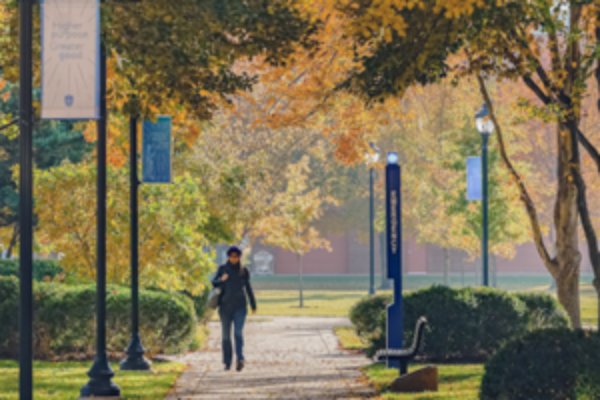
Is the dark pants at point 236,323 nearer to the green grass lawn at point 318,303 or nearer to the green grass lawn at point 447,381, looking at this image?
the green grass lawn at point 447,381

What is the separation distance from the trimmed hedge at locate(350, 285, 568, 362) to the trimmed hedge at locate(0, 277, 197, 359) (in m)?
3.68

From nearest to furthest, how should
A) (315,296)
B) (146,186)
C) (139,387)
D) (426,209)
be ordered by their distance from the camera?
1. (139,387)
2. (146,186)
3. (426,209)
4. (315,296)

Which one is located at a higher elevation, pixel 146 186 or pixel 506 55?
pixel 506 55

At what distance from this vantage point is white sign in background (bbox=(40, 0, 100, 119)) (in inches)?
288

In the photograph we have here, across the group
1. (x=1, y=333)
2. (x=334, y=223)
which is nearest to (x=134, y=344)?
(x=1, y=333)

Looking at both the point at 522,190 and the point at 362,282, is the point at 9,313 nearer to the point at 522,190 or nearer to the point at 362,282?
the point at 522,190

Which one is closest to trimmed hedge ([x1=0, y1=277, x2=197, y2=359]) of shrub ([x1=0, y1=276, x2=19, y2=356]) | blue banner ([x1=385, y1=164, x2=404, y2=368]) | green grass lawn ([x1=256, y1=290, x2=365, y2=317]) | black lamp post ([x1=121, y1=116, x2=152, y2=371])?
shrub ([x1=0, y1=276, x2=19, y2=356])

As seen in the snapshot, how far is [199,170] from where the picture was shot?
23.1 metres

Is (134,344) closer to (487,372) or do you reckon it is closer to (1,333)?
(1,333)

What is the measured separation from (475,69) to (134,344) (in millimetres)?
6543

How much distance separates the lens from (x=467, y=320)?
48.2 feet

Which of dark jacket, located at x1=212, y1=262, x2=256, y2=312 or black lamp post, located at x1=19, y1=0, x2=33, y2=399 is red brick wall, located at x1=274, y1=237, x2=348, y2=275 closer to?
dark jacket, located at x1=212, y1=262, x2=256, y2=312

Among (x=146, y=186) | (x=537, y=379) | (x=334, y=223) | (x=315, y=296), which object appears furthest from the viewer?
(x=334, y=223)

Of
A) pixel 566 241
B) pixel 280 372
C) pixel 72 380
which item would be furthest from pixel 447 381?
pixel 72 380
